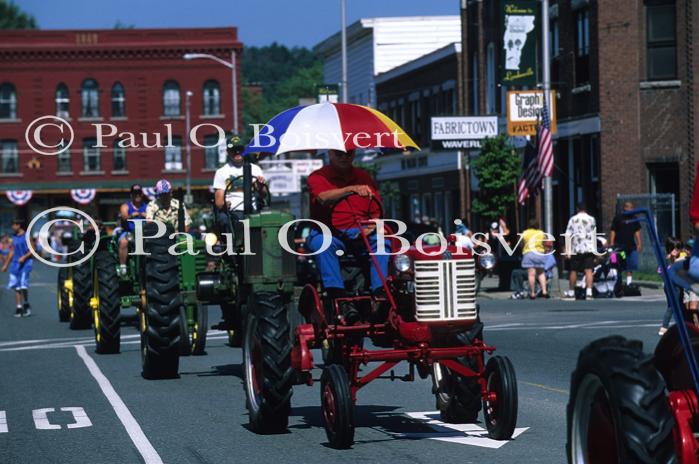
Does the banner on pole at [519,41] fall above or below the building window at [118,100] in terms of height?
below

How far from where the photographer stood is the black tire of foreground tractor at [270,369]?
10.7 meters

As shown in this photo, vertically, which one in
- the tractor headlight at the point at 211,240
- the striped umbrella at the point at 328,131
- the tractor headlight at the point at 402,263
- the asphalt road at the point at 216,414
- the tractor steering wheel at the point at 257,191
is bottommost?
the asphalt road at the point at 216,414

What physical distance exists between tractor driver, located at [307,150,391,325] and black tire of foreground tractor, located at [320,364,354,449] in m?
0.73

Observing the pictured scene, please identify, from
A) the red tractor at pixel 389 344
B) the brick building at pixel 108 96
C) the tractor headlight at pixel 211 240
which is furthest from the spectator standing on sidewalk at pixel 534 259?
the brick building at pixel 108 96

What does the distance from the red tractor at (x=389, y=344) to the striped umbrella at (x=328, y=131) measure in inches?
30.5

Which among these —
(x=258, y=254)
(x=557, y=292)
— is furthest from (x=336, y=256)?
(x=557, y=292)

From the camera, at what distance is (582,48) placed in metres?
41.6

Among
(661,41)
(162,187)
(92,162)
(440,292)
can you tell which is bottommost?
(440,292)

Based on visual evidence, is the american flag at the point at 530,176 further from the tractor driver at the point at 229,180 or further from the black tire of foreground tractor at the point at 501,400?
the black tire of foreground tractor at the point at 501,400

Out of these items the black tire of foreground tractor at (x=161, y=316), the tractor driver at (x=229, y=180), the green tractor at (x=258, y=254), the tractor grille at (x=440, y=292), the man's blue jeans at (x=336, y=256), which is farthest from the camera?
the tractor driver at (x=229, y=180)

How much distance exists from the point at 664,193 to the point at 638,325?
18.8 metres

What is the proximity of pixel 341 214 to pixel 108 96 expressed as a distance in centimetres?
8740

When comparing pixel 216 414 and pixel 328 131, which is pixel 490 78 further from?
pixel 328 131

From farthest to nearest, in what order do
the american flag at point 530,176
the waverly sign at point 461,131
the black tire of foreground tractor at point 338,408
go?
the waverly sign at point 461,131 → the american flag at point 530,176 → the black tire of foreground tractor at point 338,408
